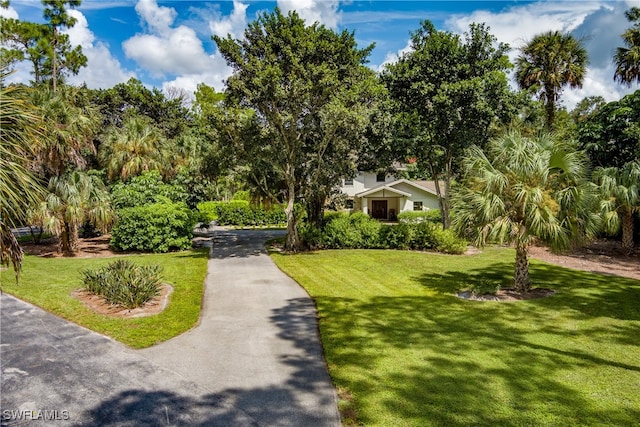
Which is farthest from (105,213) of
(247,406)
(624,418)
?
(624,418)

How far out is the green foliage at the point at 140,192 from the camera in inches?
778

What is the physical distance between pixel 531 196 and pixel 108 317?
10274 millimetres

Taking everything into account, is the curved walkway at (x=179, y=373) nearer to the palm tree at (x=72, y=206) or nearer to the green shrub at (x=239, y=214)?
the palm tree at (x=72, y=206)

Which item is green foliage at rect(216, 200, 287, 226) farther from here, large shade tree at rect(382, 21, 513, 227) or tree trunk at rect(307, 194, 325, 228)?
large shade tree at rect(382, 21, 513, 227)

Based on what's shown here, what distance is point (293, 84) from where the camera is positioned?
1582 cm

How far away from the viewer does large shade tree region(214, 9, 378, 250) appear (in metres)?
15.9

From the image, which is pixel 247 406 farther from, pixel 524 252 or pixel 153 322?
pixel 524 252

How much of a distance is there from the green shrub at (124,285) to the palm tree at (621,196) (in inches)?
677

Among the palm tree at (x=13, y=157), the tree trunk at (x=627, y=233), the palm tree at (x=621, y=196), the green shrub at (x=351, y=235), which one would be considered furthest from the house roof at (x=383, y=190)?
the palm tree at (x=13, y=157)

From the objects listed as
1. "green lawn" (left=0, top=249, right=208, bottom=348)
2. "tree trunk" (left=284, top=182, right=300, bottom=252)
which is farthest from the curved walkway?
"tree trunk" (left=284, top=182, right=300, bottom=252)

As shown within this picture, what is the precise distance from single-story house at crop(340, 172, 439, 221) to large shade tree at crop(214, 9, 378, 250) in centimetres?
1785

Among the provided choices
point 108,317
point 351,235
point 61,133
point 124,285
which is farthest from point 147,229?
point 108,317

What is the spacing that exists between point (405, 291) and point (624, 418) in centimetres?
688

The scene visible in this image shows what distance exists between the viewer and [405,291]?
11.4 m
